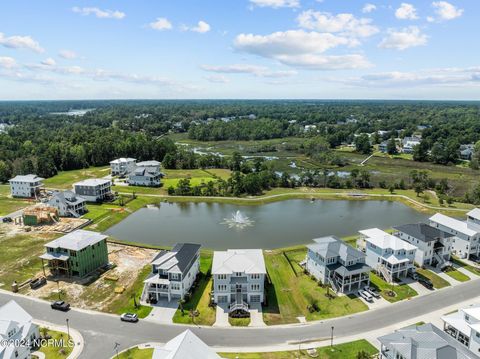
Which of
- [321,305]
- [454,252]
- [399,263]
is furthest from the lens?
[454,252]

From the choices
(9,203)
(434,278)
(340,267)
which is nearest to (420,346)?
(340,267)

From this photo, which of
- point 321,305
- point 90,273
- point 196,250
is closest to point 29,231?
point 90,273

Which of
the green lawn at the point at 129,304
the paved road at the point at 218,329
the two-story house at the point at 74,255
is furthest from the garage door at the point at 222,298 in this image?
the two-story house at the point at 74,255

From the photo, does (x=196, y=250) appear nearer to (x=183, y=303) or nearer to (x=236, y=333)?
(x=183, y=303)

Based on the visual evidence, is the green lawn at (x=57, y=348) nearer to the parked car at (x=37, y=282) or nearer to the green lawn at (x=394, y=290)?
the parked car at (x=37, y=282)

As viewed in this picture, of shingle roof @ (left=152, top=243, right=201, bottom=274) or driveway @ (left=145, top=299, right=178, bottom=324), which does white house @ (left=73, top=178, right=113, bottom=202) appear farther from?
driveway @ (left=145, top=299, right=178, bottom=324)

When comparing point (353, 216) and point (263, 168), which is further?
point (263, 168)

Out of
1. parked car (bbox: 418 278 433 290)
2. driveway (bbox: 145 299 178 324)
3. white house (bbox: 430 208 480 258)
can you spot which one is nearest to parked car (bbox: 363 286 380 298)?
parked car (bbox: 418 278 433 290)
